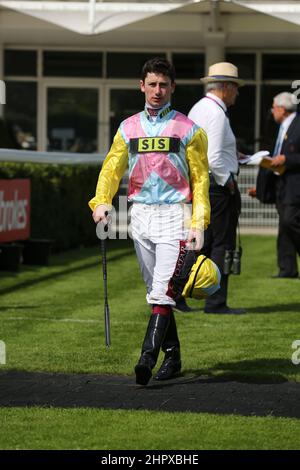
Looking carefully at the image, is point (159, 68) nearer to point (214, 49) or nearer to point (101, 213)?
point (101, 213)

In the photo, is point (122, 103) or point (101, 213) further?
point (122, 103)

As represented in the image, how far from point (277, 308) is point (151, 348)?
11.0 feet

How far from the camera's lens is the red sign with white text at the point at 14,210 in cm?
1226

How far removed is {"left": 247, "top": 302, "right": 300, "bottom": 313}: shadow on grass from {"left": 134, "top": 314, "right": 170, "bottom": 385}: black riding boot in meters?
2.98

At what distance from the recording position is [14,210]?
12.6 m

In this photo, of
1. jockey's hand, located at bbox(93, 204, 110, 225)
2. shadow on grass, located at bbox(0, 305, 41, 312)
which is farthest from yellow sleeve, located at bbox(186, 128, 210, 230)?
shadow on grass, located at bbox(0, 305, 41, 312)

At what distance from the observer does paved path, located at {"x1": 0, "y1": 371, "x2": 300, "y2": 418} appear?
6.01m

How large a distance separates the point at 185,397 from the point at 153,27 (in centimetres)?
1551

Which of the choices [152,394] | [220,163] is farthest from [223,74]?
[152,394]

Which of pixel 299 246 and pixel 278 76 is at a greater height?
pixel 278 76

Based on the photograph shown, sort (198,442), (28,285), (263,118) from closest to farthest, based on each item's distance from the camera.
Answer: (198,442) → (28,285) → (263,118)

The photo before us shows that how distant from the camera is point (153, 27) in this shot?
830 inches
